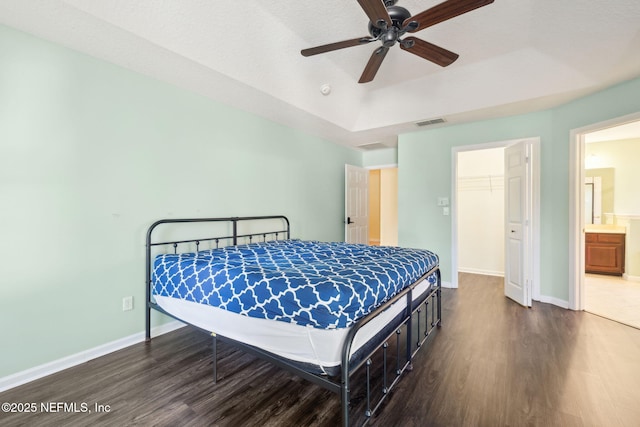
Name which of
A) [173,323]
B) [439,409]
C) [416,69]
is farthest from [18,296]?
[416,69]

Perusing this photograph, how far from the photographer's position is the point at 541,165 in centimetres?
378

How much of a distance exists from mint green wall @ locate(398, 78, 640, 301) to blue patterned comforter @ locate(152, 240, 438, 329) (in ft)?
7.08

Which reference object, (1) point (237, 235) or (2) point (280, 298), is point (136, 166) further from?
(2) point (280, 298)

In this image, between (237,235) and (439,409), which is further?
(237,235)

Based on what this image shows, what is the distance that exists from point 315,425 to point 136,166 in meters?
2.63

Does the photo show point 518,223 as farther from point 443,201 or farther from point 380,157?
point 380,157

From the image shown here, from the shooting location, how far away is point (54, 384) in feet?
6.53

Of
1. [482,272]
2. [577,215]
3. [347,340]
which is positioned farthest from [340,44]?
[482,272]

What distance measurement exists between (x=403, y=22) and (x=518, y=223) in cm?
320

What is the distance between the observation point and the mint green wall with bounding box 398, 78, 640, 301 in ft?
10.7

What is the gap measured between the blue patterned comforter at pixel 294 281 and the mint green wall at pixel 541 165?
216cm

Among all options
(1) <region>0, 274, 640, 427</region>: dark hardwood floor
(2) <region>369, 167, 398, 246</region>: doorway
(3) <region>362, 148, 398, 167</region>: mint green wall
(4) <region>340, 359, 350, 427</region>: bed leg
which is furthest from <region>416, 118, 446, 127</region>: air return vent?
(4) <region>340, 359, 350, 427</region>: bed leg

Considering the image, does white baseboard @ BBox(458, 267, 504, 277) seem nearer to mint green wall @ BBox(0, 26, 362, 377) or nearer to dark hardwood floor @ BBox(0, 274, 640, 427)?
dark hardwood floor @ BBox(0, 274, 640, 427)

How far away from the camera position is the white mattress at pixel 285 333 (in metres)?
1.47
